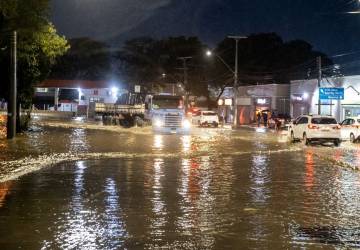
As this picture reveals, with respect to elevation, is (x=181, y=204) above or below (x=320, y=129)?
below

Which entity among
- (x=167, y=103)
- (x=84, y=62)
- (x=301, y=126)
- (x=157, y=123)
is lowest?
(x=157, y=123)

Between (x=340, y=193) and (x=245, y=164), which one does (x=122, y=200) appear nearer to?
(x=340, y=193)

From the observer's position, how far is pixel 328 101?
55438 mm

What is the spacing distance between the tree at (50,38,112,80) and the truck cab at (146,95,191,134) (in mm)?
74600

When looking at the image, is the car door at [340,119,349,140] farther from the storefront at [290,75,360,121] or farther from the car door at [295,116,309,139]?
the storefront at [290,75,360,121]

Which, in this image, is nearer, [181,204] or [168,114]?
[181,204]

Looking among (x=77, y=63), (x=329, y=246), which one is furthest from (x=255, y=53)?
(x=329, y=246)

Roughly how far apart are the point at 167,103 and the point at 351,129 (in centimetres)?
1452

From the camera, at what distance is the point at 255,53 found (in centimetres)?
9188

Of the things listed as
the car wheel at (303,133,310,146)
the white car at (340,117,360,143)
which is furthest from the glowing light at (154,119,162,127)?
the car wheel at (303,133,310,146)

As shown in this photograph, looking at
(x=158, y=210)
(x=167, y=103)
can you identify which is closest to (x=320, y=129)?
(x=167, y=103)

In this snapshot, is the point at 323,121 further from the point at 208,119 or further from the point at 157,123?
the point at 208,119

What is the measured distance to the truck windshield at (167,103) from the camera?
152 ft

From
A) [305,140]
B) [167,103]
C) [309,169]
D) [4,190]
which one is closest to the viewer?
[4,190]
